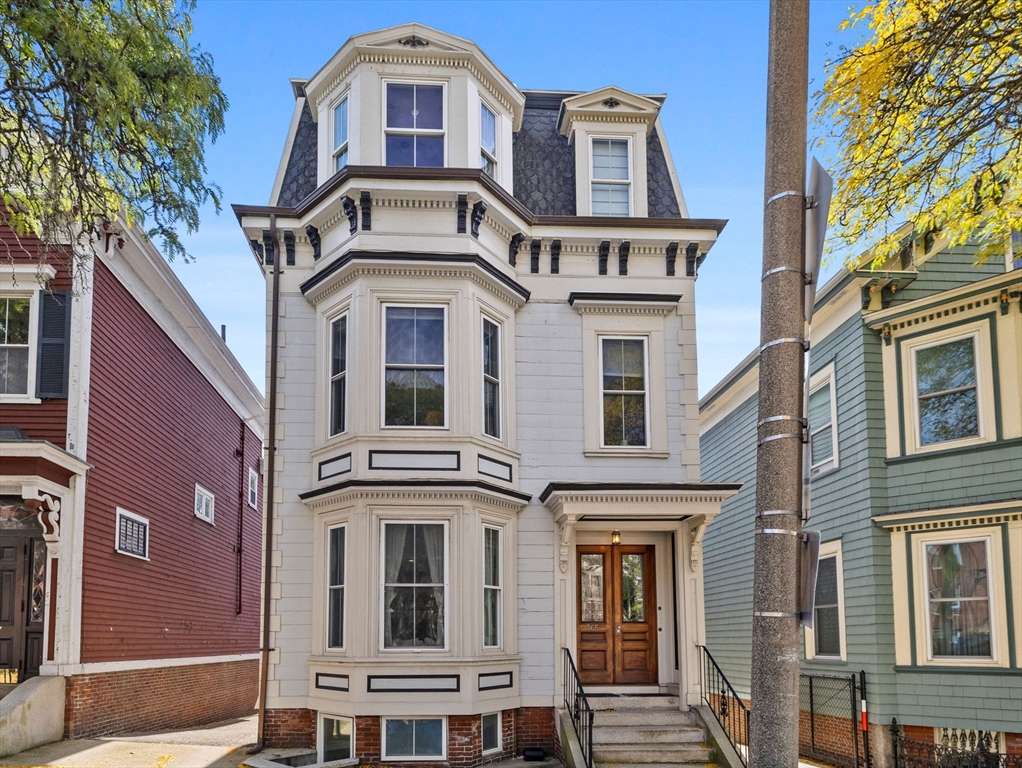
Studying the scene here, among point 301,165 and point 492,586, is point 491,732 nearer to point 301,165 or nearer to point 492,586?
point 492,586

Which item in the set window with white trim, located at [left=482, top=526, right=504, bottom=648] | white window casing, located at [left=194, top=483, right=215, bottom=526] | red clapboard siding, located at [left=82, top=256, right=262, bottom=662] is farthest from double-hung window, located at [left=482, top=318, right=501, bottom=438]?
white window casing, located at [left=194, top=483, right=215, bottom=526]

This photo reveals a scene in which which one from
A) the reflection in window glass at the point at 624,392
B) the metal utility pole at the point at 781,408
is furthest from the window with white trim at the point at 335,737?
the metal utility pole at the point at 781,408

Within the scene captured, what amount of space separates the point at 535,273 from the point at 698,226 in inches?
105

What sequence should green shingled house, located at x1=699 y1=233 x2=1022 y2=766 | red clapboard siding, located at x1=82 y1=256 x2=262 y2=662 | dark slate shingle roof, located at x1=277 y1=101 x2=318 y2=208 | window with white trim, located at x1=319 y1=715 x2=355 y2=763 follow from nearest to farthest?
window with white trim, located at x1=319 y1=715 x2=355 y2=763
green shingled house, located at x1=699 y1=233 x2=1022 y2=766
red clapboard siding, located at x1=82 y1=256 x2=262 y2=662
dark slate shingle roof, located at x1=277 y1=101 x2=318 y2=208

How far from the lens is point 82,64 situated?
29.5 feet

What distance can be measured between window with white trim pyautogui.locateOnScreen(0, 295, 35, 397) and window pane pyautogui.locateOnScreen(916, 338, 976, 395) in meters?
13.8

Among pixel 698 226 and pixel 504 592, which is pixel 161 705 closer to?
pixel 504 592

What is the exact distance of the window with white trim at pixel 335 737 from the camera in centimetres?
1478

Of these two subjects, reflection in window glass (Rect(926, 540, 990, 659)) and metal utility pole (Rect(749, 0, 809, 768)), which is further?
reflection in window glass (Rect(926, 540, 990, 659))

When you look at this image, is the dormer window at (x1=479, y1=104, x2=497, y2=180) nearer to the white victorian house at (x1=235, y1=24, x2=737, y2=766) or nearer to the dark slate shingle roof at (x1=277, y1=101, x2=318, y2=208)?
the white victorian house at (x1=235, y1=24, x2=737, y2=766)

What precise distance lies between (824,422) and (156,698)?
43.2 ft

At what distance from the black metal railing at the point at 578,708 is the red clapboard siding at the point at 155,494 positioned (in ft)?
23.3

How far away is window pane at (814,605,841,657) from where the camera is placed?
61.3 ft

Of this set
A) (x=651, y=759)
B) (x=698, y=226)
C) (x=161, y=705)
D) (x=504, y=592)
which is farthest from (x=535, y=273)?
(x=161, y=705)
